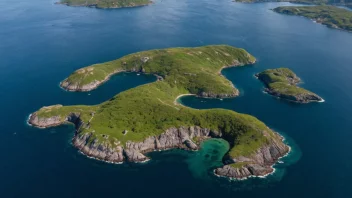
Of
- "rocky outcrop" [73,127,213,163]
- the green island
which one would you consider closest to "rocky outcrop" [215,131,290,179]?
the green island

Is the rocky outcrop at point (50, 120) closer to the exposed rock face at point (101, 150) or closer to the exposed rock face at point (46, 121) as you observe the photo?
the exposed rock face at point (46, 121)

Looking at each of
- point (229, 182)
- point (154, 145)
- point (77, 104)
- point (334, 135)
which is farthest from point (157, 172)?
point (334, 135)

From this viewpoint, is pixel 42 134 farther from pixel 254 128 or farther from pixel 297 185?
pixel 297 185

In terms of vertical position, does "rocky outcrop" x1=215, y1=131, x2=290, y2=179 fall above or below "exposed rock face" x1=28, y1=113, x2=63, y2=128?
above

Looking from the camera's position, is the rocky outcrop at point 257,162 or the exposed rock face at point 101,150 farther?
the exposed rock face at point 101,150

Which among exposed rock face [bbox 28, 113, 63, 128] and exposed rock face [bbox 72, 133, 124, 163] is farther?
exposed rock face [bbox 28, 113, 63, 128]

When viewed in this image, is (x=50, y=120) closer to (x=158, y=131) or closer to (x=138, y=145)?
(x=138, y=145)

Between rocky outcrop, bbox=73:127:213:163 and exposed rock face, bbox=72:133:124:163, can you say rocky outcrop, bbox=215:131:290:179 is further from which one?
exposed rock face, bbox=72:133:124:163

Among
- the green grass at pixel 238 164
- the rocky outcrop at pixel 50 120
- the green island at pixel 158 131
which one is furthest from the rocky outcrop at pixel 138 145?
the green grass at pixel 238 164
